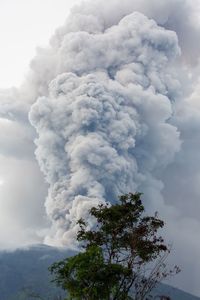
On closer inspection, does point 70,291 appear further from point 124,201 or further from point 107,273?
point 124,201

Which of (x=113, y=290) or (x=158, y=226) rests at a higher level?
(x=158, y=226)

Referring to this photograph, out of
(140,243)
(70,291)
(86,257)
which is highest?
(140,243)

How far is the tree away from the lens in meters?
17.8

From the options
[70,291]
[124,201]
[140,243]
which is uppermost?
[124,201]

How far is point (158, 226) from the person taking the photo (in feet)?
63.4

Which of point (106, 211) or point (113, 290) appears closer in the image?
point (113, 290)

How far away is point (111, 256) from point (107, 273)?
1763 millimetres

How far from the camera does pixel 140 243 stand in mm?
18922

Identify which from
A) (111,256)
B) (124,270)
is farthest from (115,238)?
(124,270)

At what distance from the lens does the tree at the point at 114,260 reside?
58.4 feet

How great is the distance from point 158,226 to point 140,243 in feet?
3.43

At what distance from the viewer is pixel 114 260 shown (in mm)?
19391

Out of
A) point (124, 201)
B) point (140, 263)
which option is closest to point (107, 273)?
point (140, 263)

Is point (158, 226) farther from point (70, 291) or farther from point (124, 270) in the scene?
point (70, 291)
